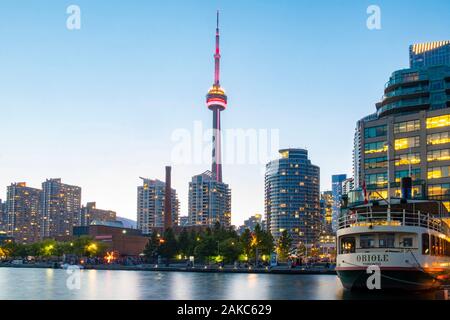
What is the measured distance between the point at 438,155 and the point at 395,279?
267 feet

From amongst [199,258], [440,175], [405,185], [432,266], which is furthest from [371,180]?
[432,266]

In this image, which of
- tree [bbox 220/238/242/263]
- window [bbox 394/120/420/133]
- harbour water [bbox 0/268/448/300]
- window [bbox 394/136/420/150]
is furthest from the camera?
tree [bbox 220/238/242/263]

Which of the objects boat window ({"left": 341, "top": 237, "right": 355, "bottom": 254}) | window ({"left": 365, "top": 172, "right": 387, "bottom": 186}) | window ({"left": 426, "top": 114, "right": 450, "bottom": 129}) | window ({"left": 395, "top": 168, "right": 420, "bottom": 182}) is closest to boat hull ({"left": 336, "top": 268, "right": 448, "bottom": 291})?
boat window ({"left": 341, "top": 237, "right": 355, "bottom": 254})

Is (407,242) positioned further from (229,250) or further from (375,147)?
(229,250)

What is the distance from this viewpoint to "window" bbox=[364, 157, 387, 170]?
126 meters

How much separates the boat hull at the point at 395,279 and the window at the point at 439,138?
75186 millimetres

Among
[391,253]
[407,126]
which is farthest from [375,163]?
[391,253]

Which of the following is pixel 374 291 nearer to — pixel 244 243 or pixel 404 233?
pixel 404 233

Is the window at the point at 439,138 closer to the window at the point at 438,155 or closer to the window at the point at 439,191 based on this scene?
the window at the point at 438,155

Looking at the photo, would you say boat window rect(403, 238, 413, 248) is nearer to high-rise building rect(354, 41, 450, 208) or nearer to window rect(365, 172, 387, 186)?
high-rise building rect(354, 41, 450, 208)

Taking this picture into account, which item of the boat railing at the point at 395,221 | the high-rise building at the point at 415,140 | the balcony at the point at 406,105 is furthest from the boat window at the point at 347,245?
the balcony at the point at 406,105

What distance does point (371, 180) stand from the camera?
129000mm

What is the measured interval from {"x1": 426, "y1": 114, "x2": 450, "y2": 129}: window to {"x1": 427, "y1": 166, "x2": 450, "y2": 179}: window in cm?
920

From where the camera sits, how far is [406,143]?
405 ft
